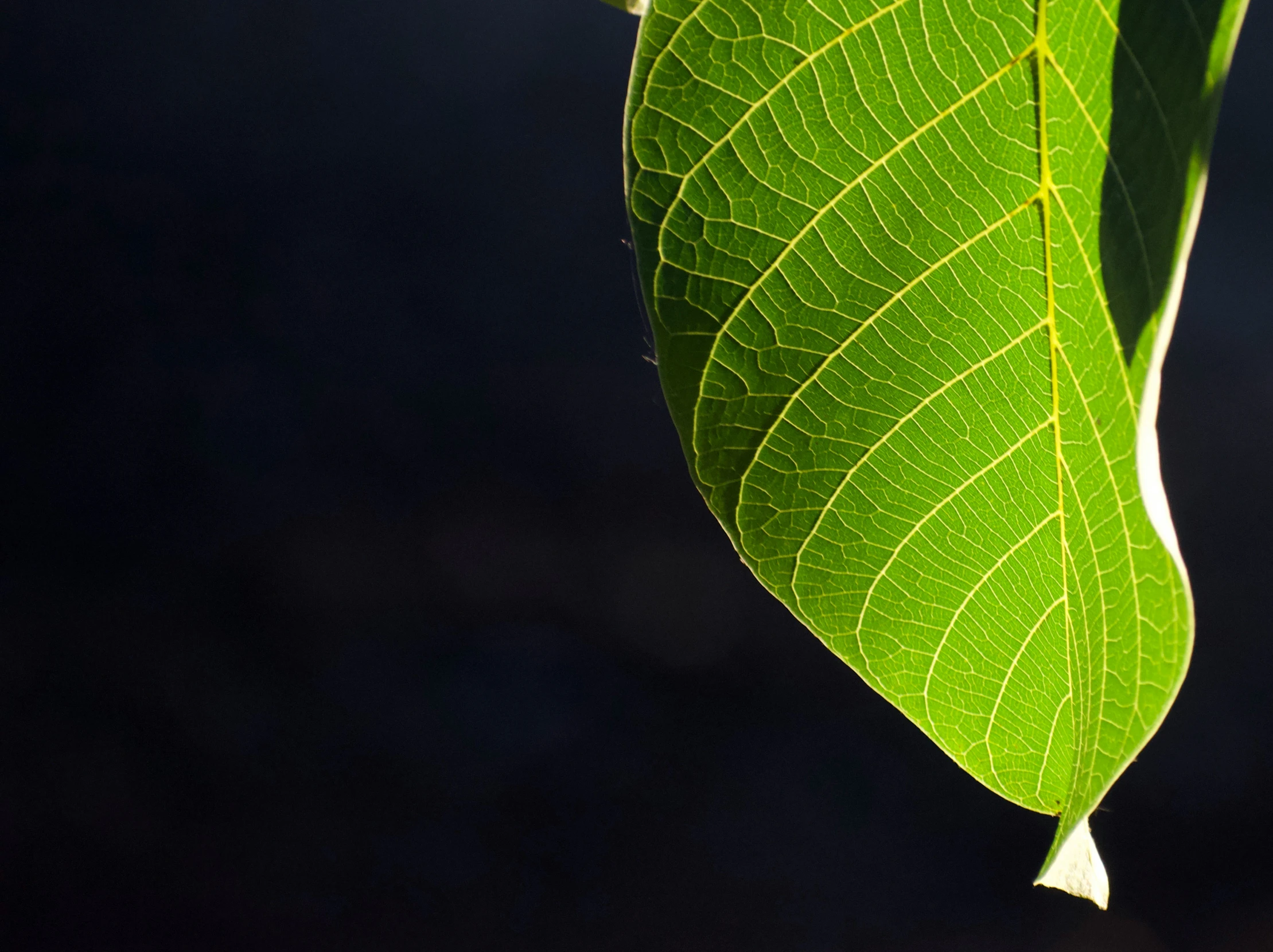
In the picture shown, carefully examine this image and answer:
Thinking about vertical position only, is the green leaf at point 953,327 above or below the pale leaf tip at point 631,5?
below

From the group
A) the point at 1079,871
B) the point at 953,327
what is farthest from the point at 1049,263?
the point at 1079,871

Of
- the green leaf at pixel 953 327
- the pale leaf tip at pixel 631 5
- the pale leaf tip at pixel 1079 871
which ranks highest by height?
the pale leaf tip at pixel 631 5

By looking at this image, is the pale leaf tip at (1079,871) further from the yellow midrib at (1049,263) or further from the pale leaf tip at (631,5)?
the pale leaf tip at (631,5)

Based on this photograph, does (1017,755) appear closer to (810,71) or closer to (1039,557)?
(1039,557)

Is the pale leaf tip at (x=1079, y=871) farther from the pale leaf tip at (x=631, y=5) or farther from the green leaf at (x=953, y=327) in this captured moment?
the pale leaf tip at (x=631, y=5)

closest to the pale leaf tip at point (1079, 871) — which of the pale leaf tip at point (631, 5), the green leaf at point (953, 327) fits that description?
the green leaf at point (953, 327)

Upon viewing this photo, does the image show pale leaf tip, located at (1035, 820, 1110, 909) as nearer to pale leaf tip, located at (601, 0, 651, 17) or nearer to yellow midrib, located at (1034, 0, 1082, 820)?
yellow midrib, located at (1034, 0, 1082, 820)

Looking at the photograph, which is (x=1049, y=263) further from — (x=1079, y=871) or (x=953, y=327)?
(x=1079, y=871)

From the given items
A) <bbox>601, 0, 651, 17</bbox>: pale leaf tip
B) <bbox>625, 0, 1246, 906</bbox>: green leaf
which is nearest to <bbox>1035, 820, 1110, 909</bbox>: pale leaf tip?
<bbox>625, 0, 1246, 906</bbox>: green leaf
